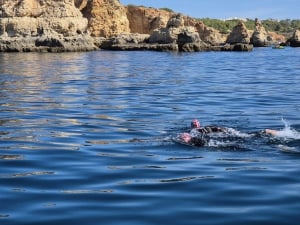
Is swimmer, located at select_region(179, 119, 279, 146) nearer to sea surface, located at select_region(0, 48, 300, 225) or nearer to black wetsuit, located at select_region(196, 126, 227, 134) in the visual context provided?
black wetsuit, located at select_region(196, 126, 227, 134)

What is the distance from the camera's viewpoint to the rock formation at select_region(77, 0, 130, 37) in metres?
85.2

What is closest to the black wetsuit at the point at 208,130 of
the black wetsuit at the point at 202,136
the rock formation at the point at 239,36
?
the black wetsuit at the point at 202,136

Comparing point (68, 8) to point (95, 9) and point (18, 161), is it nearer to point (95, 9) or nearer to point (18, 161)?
point (95, 9)

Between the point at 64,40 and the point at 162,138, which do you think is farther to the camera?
the point at 64,40

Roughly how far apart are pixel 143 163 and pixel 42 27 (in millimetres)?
57446

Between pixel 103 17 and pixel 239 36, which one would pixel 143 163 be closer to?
pixel 103 17

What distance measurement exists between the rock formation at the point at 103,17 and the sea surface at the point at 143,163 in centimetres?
6995

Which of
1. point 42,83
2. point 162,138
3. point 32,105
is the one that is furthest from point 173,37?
point 162,138

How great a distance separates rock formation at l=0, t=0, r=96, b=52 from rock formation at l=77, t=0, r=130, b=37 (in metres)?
15.0

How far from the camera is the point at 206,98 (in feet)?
56.1

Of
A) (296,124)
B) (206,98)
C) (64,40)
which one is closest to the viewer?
(296,124)

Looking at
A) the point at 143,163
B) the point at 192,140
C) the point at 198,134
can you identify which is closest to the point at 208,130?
the point at 198,134

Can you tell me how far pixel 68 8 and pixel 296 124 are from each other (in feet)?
193

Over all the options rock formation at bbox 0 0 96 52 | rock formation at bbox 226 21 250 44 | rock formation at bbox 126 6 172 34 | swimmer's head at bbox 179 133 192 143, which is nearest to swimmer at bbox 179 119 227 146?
swimmer's head at bbox 179 133 192 143
